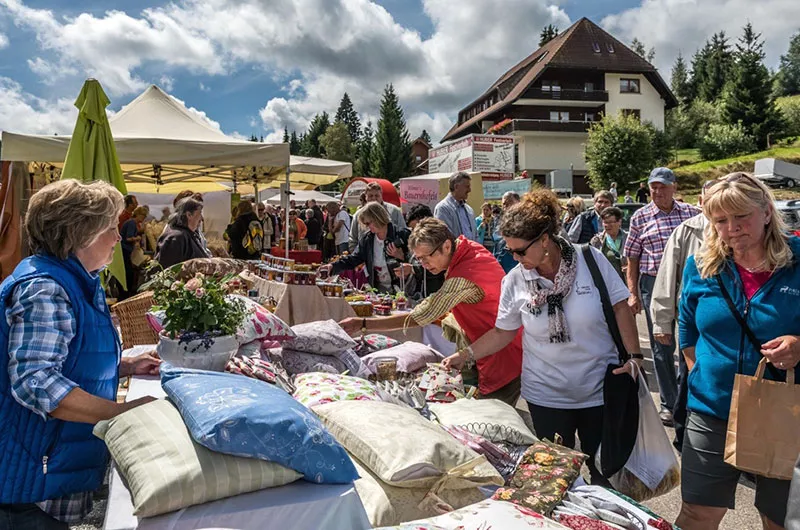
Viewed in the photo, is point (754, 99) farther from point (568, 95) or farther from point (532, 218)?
point (532, 218)

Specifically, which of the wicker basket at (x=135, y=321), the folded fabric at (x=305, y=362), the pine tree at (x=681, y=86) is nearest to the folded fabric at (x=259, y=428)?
the folded fabric at (x=305, y=362)

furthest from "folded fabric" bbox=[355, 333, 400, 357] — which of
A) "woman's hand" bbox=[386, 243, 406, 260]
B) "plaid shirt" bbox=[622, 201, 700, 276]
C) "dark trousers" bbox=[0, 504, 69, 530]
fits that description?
"plaid shirt" bbox=[622, 201, 700, 276]

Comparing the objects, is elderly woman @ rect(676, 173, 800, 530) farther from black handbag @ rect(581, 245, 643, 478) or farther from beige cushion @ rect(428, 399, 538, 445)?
beige cushion @ rect(428, 399, 538, 445)

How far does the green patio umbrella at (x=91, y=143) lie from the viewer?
531 centimetres

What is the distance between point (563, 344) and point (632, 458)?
0.56m

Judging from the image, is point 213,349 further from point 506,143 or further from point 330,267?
point 506,143

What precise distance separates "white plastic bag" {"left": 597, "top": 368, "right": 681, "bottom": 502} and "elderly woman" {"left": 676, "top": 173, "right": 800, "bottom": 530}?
0.57ft

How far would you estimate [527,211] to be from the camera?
2725mm

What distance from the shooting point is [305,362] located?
2.98 m

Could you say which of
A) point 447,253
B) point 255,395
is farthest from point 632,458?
point 255,395

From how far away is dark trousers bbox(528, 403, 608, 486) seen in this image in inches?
110

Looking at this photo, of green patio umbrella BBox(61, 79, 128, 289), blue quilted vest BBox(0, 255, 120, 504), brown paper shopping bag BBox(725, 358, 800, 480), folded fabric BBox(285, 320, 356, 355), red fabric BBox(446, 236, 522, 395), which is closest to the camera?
blue quilted vest BBox(0, 255, 120, 504)

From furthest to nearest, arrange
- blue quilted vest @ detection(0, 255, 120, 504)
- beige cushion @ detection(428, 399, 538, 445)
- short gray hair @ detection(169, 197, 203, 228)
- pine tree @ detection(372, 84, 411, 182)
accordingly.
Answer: pine tree @ detection(372, 84, 411, 182)
short gray hair @ detection(169, 197, 203, 228)
beige cushion @ detection(428, 399, 538, 445)
blue quilted vest @ detection(0, 255, 120, 504)

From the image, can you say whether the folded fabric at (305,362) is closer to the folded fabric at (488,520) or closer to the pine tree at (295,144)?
the folded fabric at (488,520)
